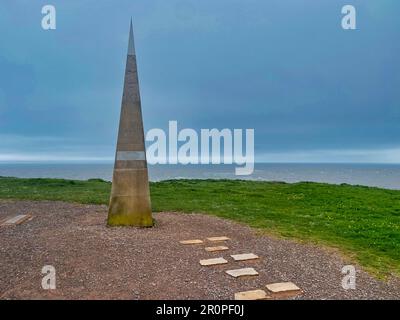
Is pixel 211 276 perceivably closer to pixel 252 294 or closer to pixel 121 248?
pixel 252 294

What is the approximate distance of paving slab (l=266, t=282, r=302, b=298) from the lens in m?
6.05

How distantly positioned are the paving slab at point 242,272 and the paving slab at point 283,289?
626 millimetres

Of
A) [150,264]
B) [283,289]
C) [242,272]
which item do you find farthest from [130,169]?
[283,289]

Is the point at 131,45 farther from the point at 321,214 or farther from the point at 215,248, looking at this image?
the point at 321,214

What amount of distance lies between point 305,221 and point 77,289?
30.2 feet

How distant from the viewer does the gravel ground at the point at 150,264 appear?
6145 millimetres

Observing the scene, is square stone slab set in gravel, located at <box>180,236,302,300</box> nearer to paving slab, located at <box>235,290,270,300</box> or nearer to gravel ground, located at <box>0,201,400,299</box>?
paving slab, located at <box>235,290,270,300</box>

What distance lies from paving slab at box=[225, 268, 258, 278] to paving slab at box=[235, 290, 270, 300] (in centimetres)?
77

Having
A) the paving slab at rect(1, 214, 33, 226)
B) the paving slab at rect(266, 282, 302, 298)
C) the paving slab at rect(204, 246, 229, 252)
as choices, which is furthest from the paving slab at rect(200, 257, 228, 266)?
the paving slab at rect(1, 214, 33, 226)

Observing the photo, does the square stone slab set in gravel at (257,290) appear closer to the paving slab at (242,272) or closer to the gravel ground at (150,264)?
the paving slab at (242,272)

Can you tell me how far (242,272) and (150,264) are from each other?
1.95m

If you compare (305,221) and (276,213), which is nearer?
(305,221)
